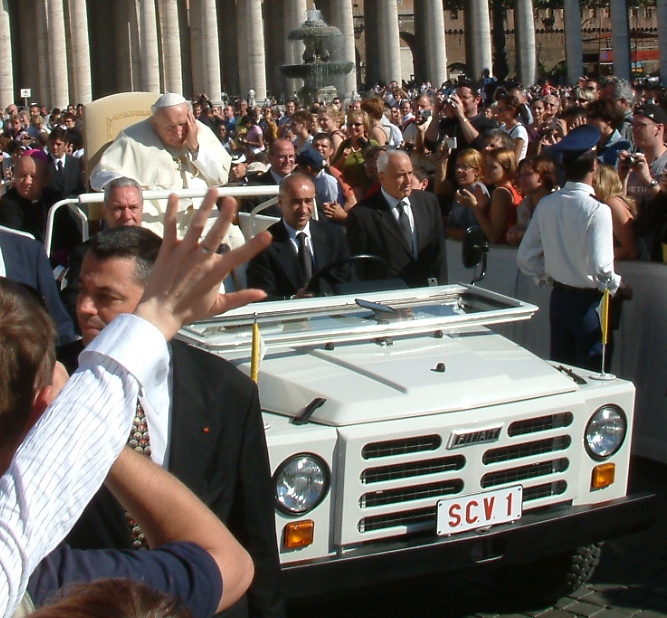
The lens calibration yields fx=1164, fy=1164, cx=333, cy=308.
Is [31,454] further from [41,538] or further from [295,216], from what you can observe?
[295,216]

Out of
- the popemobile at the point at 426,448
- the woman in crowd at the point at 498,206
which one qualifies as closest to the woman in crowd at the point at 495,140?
the woman in crowd at the point at 498,206

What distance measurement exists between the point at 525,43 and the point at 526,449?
220 ft

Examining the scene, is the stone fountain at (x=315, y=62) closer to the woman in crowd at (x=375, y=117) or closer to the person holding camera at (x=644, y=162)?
the woman in crowd at (x=375, y=117)

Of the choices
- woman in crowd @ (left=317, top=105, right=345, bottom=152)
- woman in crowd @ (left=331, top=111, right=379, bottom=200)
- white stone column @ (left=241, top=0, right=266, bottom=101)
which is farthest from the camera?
white stone column @ (left=241, top=0, right=266, bottom=101)

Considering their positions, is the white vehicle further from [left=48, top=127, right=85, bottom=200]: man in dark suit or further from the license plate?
[left=48, top=127, right=85, bottom=200]: man in dark suit

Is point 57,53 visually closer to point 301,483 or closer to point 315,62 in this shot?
point 315,62

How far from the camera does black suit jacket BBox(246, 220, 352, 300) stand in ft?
21.0

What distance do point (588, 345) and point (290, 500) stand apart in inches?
131

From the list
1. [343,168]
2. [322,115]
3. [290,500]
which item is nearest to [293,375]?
[290,500]

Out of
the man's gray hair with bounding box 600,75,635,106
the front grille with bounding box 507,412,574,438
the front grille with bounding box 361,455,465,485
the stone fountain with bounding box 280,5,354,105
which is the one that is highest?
the stone fountain with bounding box 280,5,354,105

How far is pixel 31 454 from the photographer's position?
5.99 feet

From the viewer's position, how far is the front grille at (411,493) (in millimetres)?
4816

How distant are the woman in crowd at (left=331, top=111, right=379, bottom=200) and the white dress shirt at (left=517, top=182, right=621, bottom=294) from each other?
14.3 ft

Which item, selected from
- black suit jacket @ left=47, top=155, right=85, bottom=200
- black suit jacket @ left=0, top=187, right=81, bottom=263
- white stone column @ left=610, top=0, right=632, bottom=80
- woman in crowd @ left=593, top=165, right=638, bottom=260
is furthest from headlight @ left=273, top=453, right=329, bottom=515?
white stone column @ left=610, top=0, right=632, bottom=80
